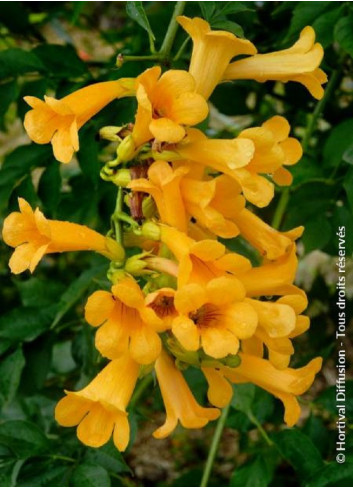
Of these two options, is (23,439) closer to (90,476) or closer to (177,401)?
(90,476)

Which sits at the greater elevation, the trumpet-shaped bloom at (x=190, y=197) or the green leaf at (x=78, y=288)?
the trumpet-shaped bloom at (x=190, y=197)

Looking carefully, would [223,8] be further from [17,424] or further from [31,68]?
[17,424]

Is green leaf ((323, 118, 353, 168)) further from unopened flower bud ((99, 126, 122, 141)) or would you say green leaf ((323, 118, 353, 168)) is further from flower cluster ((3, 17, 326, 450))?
unopened flower bud ((99, 126, 122, 141))

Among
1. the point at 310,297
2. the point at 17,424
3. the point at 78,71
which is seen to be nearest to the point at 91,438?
the point at 17,424

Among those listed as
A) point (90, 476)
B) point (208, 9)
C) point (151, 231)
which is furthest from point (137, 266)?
point (90, 476)

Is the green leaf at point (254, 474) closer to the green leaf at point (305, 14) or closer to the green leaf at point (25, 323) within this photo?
the green leaf at point (25, 323)

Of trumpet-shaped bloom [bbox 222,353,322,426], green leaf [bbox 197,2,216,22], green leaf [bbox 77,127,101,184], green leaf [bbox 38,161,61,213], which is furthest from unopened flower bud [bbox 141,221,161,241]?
green leaf [bbox 38,161,61,213]

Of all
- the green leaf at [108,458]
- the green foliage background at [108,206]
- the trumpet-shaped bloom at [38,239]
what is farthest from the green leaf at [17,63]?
the green leaf at [108,458]
